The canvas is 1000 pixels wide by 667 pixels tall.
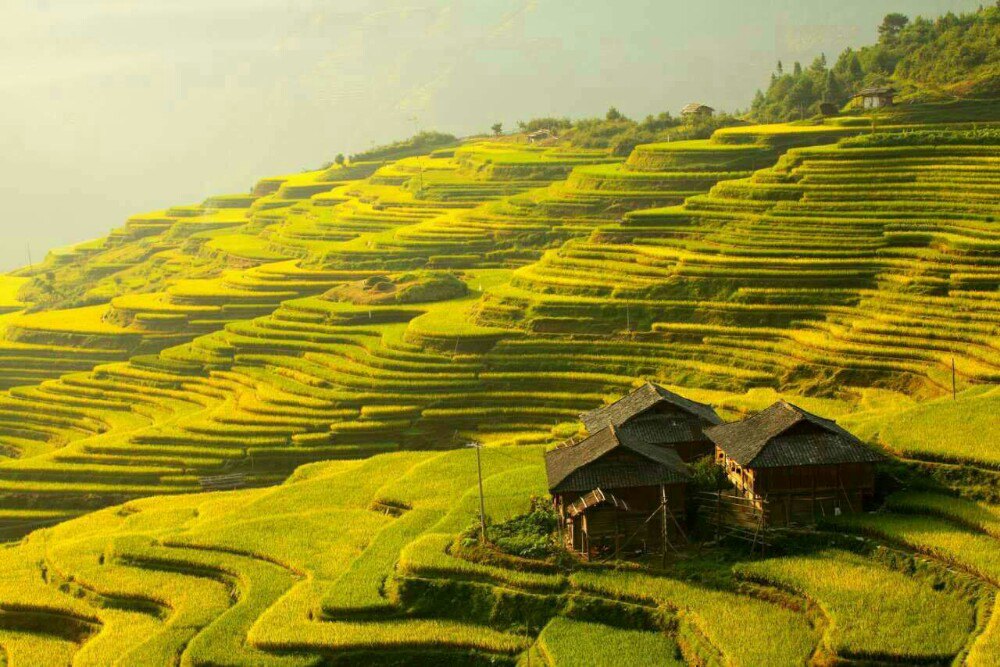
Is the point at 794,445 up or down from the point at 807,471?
up

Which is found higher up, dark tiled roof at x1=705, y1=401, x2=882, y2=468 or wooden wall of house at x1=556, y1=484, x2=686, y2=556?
dark tiled roof at x1=705, y1=401, x2=882, y2=468

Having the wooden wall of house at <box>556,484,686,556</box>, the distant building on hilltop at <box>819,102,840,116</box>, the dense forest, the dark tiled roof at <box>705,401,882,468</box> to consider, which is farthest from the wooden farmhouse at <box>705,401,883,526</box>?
the distant building on hilltop at <box>819,102,840,116</box>

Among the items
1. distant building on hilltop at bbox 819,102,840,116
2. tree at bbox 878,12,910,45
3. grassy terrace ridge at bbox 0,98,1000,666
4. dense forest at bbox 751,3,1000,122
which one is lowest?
grassy terrace ridge at bbox 0,98,1000,666

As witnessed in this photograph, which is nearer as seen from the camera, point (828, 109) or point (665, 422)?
point (665, 422)

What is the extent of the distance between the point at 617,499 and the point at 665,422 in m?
3.73

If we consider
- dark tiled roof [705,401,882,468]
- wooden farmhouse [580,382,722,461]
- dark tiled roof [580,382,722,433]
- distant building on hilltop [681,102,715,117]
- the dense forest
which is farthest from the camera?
distant building on hilltop [681,102,715,117]

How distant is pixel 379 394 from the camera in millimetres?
29672

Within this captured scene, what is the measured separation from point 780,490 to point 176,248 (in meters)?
54.3

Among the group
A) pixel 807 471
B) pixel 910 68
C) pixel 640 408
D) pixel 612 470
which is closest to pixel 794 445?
pixel 807 471

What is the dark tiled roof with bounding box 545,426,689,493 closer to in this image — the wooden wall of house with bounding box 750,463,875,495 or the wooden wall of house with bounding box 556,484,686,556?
the wooden wall of house with bounding box 556,484,686,556

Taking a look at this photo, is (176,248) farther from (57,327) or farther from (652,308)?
(652,308)

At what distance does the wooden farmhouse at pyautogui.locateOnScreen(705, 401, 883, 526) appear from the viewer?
1555 cm

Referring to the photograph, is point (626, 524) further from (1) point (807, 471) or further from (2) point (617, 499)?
(1) point (807, 471)

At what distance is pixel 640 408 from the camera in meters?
19.2
